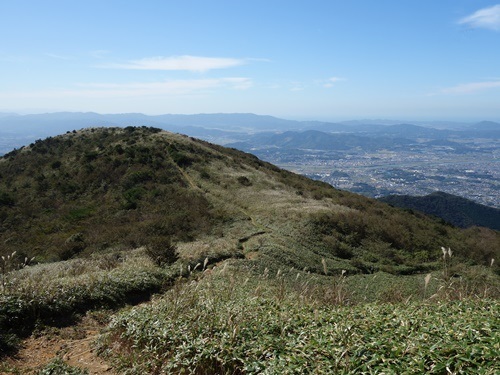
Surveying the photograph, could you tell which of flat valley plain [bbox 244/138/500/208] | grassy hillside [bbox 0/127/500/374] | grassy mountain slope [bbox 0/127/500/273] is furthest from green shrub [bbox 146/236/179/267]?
flat valley plain [bbox 244/138/500/208]

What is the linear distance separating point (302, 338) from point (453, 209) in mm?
56792

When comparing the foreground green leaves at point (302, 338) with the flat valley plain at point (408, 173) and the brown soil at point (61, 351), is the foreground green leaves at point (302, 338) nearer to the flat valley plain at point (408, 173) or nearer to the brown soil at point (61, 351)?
the brown soil at point (61, 351)

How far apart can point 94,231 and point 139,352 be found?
1800 cm

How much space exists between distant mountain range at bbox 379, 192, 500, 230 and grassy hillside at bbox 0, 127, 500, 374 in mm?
22105

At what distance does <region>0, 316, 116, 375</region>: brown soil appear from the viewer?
613cm

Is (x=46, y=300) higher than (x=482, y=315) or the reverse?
the reverse

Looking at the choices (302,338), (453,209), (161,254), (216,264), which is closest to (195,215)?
(216,264)

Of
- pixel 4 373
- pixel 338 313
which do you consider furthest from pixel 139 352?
pixel 338 313

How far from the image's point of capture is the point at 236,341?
5.09 m

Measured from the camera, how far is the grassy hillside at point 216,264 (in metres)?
4.85

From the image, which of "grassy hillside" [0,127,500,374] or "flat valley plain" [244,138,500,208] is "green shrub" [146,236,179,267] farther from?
"flat valley plain" [244,138,500,208]

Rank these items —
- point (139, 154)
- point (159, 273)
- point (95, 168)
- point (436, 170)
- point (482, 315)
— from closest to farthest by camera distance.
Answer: point (482, 315)
point (159, 273)
point (95, 168)
point (139, 154)
point (436, 170)

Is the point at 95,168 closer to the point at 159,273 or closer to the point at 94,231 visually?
the point at 94,231

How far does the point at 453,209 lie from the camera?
5322 cm
